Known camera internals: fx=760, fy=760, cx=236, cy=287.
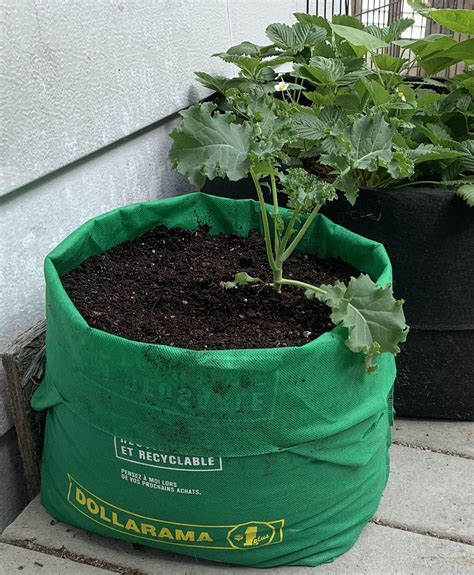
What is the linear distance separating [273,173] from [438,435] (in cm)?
78

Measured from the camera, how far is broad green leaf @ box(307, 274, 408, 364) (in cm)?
117

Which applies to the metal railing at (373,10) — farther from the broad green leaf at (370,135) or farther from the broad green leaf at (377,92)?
the broad green leaf at (370,135)

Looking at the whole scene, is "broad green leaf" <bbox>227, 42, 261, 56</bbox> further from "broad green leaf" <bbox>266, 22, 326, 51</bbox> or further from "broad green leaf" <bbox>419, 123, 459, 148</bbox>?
"broad green leaf" <bbox>419, 123, 459, 148</bbox>

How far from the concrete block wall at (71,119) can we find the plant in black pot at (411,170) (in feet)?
0.62

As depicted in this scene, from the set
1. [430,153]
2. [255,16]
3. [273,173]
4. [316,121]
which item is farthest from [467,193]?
[255,16]

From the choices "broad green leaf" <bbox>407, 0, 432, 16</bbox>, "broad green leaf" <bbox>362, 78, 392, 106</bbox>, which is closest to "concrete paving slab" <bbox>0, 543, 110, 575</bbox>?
"broad green leaf" <bbox>362, 78, 392, 106</bbox>

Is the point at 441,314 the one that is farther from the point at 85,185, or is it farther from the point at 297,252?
the point at 85,185

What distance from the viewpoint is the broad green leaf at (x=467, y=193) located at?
4.85ft

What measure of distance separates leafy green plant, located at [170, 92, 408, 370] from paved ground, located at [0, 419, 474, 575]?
0.37 meters

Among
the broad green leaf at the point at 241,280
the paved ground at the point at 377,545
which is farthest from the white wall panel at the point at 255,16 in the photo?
the paved ground at the point at 377,545

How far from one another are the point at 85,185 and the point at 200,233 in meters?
0.28

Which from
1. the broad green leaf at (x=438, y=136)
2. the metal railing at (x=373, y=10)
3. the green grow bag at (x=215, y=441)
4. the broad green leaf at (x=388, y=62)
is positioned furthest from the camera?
the metal railing at (x=373, y=10)

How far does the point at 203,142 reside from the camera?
1281mm

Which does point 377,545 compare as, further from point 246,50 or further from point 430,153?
point 246,50
